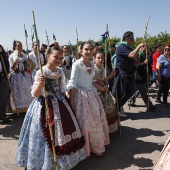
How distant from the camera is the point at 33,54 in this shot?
6168 millimetres

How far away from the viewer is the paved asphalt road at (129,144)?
3377 millimetres

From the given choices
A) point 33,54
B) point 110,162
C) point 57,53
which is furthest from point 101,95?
point 33,54

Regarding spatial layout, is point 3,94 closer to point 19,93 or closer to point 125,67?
point 19,93

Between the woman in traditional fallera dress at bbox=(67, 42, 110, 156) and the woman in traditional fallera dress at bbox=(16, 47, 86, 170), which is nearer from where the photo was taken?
the woman in traditional fallera dress at bbox=(16, 47, 86, 170)

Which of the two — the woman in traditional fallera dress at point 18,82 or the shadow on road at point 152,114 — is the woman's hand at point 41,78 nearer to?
the woman in traditional fallera dress at point 18,82

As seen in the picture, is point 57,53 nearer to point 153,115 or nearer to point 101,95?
point 101,95

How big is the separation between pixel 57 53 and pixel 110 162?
1732 millimetres

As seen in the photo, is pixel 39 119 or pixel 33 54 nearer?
pixel 39 119

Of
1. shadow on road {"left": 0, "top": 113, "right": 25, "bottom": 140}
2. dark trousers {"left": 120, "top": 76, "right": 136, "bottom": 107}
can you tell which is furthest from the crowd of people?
shadow on road {"left": 0, "top": 113, "right": 25, "bottom": 140}

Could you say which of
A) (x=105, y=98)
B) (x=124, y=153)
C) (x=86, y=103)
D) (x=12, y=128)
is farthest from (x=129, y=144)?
(x=12, y=128)

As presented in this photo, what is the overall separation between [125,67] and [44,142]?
117 inches

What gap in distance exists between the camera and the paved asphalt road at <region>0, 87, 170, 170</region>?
11.1 feet

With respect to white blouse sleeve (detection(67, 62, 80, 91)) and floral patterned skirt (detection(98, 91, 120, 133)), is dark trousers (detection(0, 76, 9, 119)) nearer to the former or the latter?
→ floral patterned skirt (detection(98, 91, 120, 133))

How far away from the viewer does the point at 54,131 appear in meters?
2.95
